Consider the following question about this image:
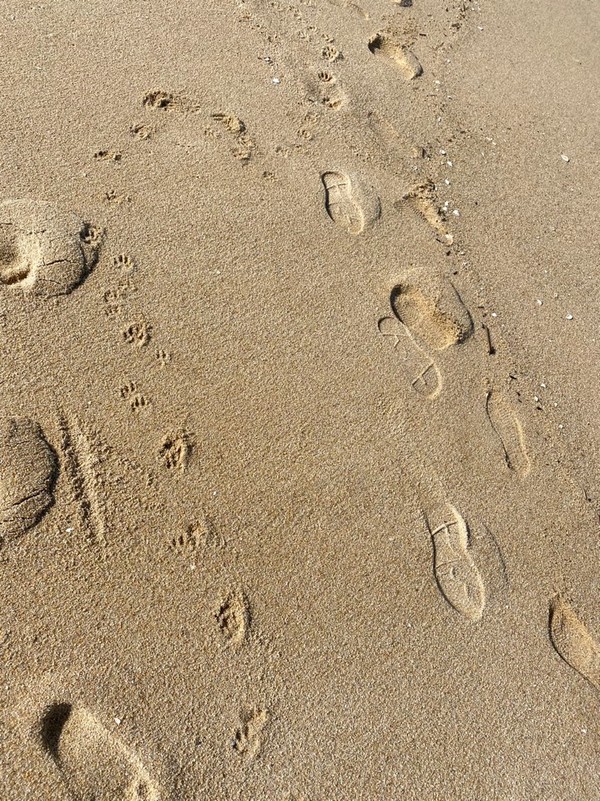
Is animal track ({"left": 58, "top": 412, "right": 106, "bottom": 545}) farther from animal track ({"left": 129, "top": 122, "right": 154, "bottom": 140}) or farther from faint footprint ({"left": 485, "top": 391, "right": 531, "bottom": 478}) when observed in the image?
faint footprint ({"left": 485, "top": 391, "right": 531, "bottom": 478})

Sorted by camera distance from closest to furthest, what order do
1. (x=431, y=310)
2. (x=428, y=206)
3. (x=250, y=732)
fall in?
(x=250, y=732), (x=431, y=310), (x=428, y=206)

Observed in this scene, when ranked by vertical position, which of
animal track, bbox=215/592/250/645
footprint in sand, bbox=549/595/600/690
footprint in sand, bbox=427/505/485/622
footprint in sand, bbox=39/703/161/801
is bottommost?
footprint in sand, bbox=39/703/161/801

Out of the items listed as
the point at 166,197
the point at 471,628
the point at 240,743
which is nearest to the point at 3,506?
the point at 240,743

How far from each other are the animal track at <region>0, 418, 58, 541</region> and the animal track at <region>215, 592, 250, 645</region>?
0.60m

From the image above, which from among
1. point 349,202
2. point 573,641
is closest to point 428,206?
point 349,202

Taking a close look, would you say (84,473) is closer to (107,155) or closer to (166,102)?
(107,155)

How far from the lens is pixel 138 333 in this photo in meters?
2.19

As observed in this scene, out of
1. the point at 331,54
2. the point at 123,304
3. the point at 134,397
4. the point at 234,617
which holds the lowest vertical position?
the point at 234,617

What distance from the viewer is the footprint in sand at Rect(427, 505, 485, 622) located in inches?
83.5

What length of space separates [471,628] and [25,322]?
1762 millimetres

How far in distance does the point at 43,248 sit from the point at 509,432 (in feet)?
5.92

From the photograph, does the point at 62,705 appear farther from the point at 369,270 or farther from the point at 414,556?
the point at 369,270

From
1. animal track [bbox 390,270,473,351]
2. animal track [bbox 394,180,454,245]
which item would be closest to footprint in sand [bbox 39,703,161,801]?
animal track [bbox 390,270,473,351]

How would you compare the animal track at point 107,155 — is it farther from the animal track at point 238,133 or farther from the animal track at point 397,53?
the animal track at point 397,53
